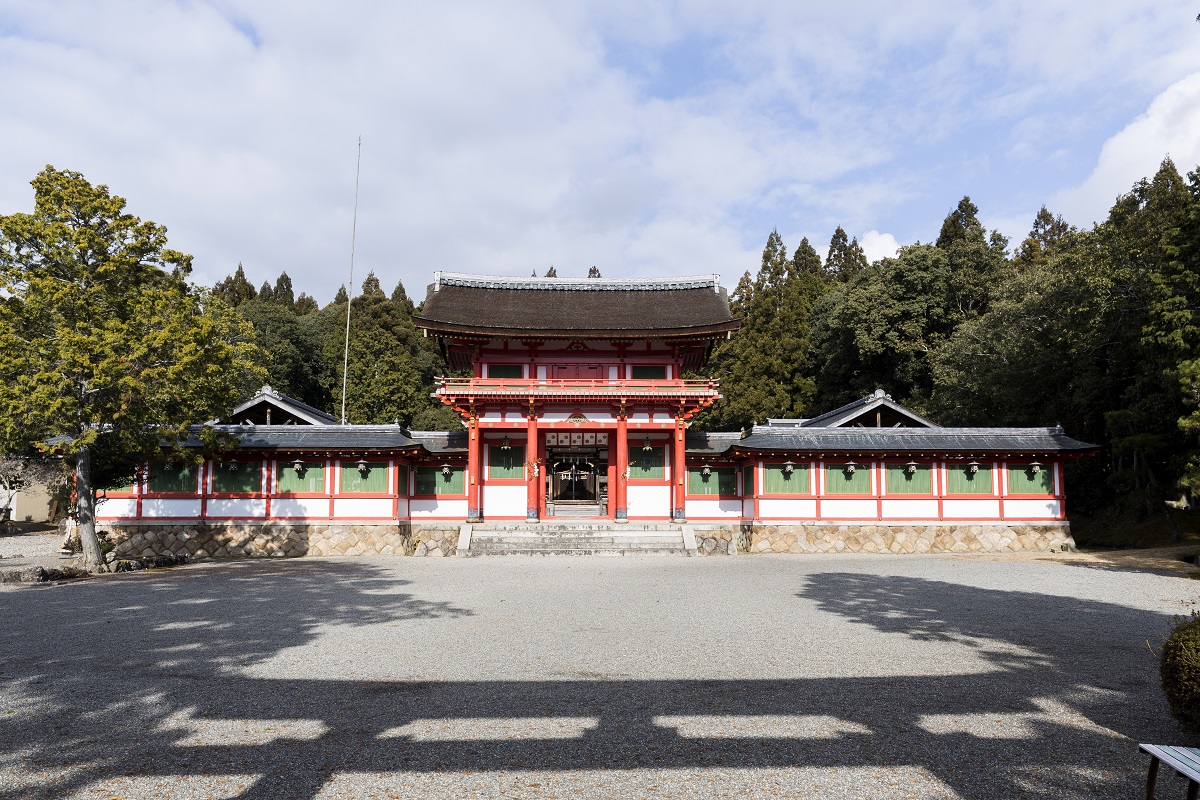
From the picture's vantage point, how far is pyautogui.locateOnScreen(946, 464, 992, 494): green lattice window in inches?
1026

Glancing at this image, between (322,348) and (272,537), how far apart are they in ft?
115

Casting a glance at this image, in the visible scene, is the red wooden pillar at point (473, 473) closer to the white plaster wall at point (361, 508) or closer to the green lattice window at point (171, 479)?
the white plaster wall at point (361, 508)

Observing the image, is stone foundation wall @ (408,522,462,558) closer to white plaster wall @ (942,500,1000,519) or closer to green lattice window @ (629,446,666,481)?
green lattice window @ (629,446,666,481)

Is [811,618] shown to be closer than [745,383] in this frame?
Yes

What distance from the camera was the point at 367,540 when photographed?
2514cm

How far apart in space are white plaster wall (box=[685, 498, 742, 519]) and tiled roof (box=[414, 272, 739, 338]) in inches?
238

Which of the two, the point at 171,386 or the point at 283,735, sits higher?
the point at 171,386

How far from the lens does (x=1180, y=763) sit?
13.4 ft

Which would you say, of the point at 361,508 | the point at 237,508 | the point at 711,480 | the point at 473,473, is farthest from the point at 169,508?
the point at 711,480

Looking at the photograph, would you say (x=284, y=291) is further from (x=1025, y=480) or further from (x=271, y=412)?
(x=1025, y=480)

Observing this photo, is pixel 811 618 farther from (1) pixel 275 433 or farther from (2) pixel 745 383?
(2) pixel 745 383

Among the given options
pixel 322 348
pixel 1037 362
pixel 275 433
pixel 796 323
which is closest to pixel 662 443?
pixel 275 433

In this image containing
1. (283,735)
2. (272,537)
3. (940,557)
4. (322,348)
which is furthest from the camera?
(322,348)

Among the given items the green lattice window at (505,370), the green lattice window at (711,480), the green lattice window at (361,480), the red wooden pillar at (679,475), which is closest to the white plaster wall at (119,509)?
the green lattice window at (361,480)
